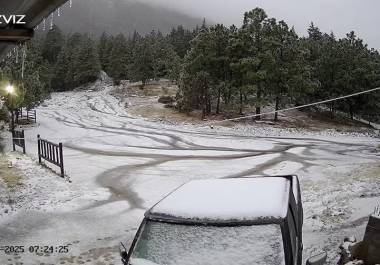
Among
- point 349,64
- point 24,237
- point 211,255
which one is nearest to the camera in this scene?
point 211,255

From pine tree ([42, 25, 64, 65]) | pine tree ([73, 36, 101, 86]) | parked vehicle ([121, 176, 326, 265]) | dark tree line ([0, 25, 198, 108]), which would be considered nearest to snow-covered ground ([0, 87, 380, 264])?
parked vehicle ([121, 176, 326, 265])

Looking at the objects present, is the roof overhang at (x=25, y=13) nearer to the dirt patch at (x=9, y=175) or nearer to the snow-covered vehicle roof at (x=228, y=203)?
the snow-covered vehicle roof at (x=228, y=203)

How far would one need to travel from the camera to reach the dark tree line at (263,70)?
132 feet

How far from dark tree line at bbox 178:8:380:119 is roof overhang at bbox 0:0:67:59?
32852 millimetres

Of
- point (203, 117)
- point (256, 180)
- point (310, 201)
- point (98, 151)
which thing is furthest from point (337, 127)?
point (256, 180)

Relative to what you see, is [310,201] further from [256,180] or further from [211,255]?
[211,255]

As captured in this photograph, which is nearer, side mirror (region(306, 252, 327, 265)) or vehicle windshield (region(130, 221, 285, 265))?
vehicle windshield (region(130, 221, 285, 265))

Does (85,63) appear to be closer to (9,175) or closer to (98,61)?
(98,61)

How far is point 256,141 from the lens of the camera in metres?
29.0

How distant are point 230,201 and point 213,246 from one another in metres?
0.72

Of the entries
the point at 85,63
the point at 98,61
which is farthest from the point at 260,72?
the point at 98,61

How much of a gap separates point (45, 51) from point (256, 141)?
255 feet

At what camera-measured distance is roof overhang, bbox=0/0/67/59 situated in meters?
6.02

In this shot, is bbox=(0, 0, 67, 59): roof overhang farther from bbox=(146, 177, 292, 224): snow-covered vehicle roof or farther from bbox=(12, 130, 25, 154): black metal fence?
bbox=(12, 130, 25, 154): black metal fence
